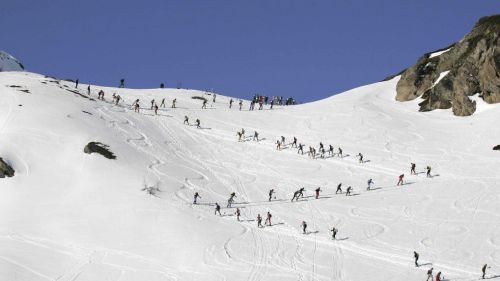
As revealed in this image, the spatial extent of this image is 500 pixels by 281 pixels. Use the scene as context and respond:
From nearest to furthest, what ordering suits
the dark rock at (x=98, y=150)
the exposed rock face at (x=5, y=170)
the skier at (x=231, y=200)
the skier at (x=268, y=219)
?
the skier at (x=268, y=219) < the skier at (x=231, y=200) < the exposed rock face at (x=5, y=170) < the dark rock at (x=98, y=150)

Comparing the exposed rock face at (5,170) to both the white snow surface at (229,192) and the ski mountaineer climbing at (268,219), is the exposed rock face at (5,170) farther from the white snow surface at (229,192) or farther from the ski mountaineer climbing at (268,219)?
the ski mountaineer climbing at (268,219)

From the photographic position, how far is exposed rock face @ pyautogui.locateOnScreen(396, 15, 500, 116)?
79.5 m

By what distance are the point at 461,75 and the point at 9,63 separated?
368ft

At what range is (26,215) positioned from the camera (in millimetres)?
47312

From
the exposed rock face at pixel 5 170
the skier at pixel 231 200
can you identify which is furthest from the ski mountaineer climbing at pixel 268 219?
the exposed rock face at pixel 5 170

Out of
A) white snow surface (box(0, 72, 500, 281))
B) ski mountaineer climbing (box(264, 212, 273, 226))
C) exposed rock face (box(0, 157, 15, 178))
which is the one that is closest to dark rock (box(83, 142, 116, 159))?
white snow surface (box(0, 72, 500, 281))

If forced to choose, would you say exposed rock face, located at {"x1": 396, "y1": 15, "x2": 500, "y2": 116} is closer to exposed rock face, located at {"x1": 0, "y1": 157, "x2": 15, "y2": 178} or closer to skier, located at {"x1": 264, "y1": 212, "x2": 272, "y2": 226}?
skier, located at {"x1": 264, "y1": 212, "x2": 272, "y2": 226}

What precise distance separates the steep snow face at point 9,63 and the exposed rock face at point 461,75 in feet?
316

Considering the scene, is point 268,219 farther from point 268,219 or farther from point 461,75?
point 461,75

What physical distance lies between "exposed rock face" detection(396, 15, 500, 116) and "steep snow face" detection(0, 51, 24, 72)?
96.4 meters

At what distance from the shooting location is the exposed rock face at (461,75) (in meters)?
79.5

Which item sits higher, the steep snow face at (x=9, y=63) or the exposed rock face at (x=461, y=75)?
the steep snow face at (x=9, y=63)

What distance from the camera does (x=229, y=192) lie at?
55312 mm

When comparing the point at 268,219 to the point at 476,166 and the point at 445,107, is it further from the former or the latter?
the point at 445,107
